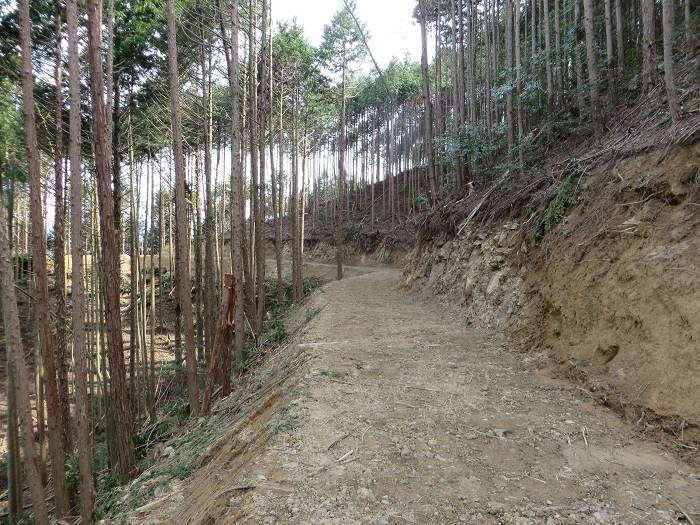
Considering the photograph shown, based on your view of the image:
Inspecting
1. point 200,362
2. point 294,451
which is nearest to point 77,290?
point 294,451

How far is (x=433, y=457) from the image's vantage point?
273 cm

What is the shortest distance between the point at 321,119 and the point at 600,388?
17644mm

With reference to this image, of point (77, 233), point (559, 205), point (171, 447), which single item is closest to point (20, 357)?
point (77, 233)

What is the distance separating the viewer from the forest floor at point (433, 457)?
7.21 ft

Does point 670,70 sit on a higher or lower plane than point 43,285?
higher

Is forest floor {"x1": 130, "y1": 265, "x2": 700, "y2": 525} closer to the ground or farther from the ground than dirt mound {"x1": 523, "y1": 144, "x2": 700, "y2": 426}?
closer to the ground

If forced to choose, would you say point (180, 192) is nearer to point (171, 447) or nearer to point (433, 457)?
point (171, 447)

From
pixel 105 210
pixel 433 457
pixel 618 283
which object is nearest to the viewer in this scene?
pixel 433 457

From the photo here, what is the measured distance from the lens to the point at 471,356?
4938 mm

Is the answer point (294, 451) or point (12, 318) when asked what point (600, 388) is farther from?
point (12, 318)

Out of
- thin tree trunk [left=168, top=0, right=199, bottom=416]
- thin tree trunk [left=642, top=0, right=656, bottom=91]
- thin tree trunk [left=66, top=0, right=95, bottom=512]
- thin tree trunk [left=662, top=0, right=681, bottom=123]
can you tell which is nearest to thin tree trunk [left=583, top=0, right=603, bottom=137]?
thin tree trunk [left=642, top=0, right=656, bottom=91]

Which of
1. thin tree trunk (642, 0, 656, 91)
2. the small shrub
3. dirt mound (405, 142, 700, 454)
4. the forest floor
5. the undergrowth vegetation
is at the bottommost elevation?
the undergrowth vegetation

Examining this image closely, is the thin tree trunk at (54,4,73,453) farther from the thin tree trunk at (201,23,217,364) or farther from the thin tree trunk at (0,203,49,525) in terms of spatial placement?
the thin tree trunk at (201,23,217,364)

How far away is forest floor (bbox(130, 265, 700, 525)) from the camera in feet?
7.21
